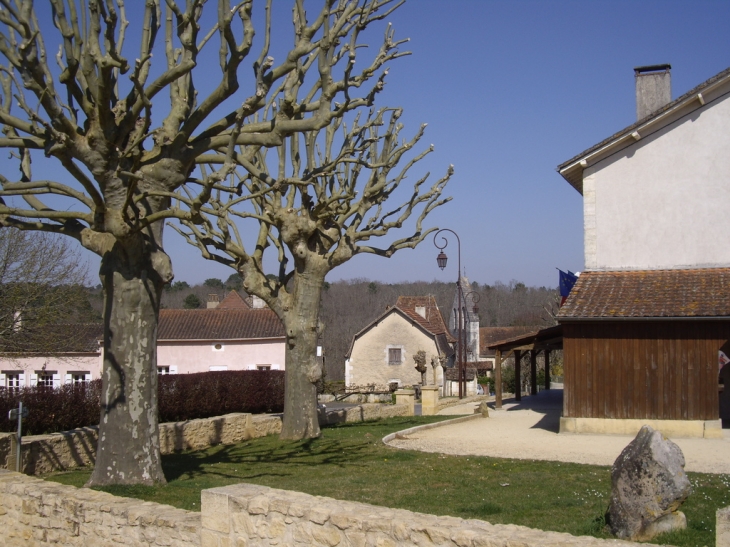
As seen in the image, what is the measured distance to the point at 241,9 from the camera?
8.70 m

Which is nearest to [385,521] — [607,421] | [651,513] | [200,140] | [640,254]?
[651,513]

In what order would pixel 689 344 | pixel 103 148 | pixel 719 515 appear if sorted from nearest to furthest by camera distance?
pixel 719 515 → pixel 103 148 → pixel 689 344

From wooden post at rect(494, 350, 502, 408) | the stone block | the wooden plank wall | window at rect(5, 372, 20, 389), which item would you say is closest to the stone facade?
window at rect(5, 372, 20, 389)

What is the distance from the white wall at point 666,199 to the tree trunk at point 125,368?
1174cm

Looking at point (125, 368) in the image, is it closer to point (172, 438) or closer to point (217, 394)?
point (172, 438)

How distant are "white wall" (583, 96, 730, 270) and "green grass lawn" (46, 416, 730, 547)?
764cm

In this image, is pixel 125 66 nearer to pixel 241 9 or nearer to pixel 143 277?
pixel 241 9

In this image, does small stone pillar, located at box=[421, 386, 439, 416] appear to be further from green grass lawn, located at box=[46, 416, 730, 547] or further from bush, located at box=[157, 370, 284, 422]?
green grass lawn, located at box=[46, 416, 730, 547]

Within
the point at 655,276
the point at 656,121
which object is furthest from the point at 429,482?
the point at 656,121

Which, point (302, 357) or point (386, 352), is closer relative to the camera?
point (302, 357)

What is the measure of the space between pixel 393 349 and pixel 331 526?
1559 inches

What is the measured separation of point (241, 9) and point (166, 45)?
8.24 ft

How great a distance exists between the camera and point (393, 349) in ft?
147

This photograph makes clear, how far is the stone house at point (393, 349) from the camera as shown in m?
44.0
